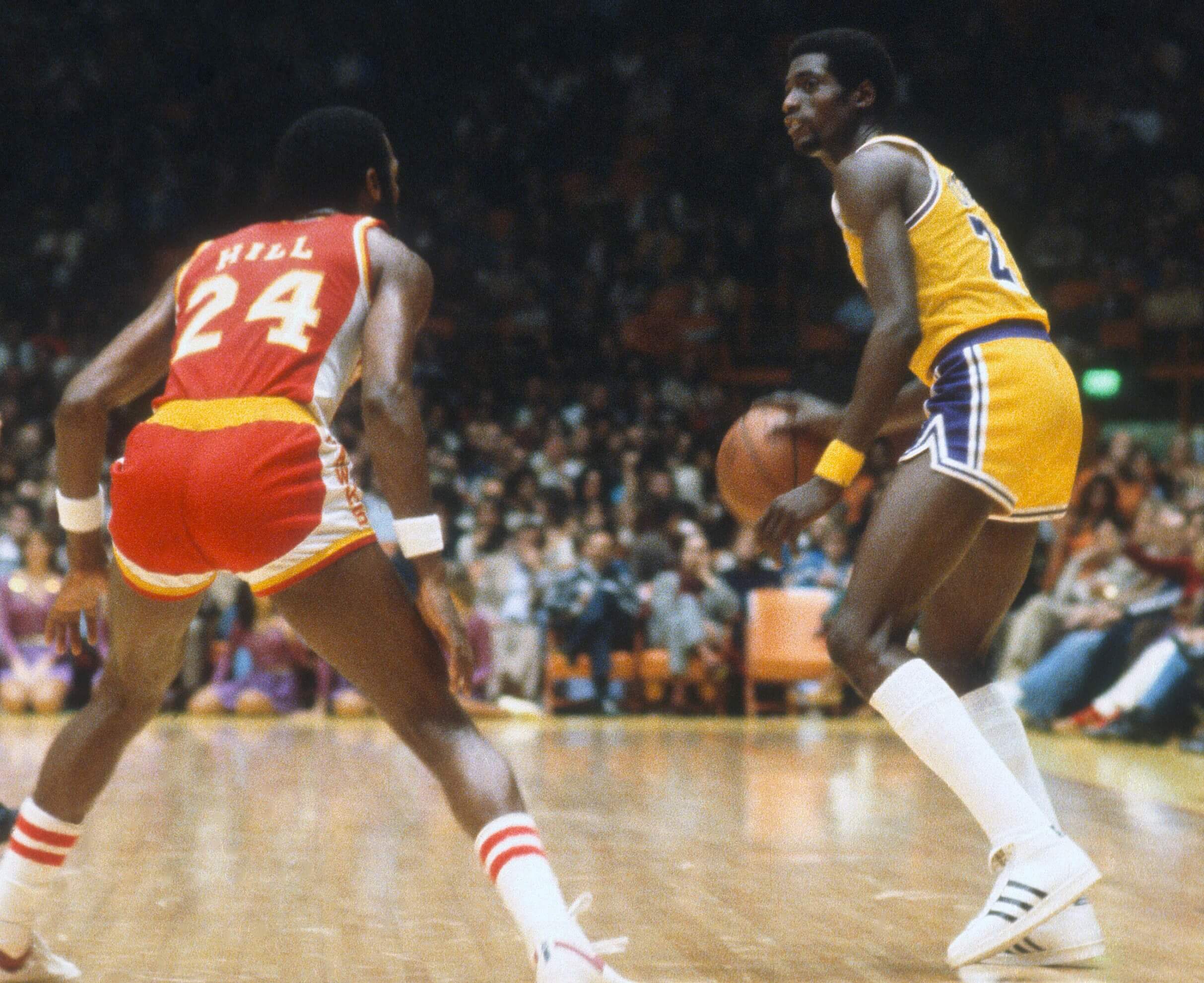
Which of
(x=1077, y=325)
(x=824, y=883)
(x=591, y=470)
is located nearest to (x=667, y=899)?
(x=824, y=883)

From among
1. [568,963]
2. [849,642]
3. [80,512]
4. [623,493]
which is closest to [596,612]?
[623,493]

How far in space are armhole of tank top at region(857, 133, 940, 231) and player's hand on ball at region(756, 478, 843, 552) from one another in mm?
545

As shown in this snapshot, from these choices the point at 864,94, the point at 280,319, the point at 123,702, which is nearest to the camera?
the point at 280,319

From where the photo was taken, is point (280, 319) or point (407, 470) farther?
point (280, 319)

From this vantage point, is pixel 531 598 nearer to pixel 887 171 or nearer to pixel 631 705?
pixel 631 705

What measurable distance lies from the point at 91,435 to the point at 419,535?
2.04 ft

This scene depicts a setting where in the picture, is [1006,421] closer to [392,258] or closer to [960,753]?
[960,753]

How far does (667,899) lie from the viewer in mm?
3598

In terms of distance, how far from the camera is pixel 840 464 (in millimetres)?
2945

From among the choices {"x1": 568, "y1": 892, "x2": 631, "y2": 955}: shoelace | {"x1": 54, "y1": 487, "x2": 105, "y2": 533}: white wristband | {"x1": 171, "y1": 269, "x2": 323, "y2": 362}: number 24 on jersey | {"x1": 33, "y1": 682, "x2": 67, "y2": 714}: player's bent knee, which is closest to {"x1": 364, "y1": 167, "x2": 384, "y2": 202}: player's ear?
{"x1": 171, "y1": 269, "x2": 323, "y2": 362}: number 24 on jersey

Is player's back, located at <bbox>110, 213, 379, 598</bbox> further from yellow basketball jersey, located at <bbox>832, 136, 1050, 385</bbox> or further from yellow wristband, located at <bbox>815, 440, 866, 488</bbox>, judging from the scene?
yellow basketball jersey, located at <bbox>832, 136, 1050, 385</bbox>

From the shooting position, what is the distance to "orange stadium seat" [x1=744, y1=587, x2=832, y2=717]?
33.3ft

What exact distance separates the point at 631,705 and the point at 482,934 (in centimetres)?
726

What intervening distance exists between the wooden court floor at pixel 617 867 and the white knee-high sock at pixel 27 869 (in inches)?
6.2
